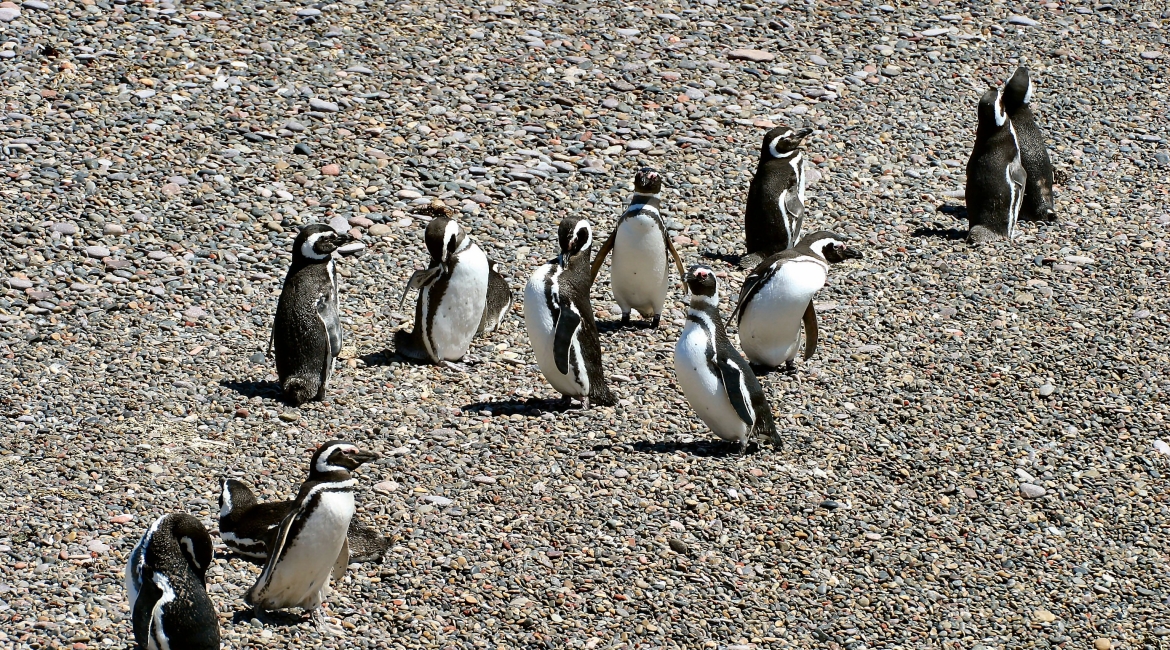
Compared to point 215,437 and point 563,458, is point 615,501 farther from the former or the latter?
point 215,437

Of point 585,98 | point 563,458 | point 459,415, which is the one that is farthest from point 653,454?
point 585,98

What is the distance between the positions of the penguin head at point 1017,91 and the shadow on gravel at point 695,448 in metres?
4.33

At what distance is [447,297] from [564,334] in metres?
0.85

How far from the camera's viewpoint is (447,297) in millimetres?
7711

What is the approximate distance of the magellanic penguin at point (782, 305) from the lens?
756 centimetres

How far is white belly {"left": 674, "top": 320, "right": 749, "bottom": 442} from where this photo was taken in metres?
6.72

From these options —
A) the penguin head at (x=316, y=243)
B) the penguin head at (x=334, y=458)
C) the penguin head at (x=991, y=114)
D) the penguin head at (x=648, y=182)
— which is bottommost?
the penguin head at (x=334, y=458)

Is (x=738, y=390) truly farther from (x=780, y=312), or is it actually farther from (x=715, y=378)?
(x=780, y=312)

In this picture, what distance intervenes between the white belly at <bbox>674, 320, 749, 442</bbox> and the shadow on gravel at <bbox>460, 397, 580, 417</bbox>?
0.76m

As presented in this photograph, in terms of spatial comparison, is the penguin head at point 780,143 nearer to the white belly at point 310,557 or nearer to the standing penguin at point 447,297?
the standing penguin at point 447,297

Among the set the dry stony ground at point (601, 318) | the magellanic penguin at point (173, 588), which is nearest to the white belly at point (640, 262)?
the dry stony ground at point (601, 318)

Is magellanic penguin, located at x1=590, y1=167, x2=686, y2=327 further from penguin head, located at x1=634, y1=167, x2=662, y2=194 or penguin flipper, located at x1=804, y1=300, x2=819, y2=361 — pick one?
penguin flipper, located at x1=804, y1=300, x2=819, y2=361

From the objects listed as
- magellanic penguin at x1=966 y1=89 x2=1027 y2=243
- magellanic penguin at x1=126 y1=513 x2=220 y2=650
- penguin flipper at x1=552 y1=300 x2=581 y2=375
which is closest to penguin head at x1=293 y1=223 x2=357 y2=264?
penguin flipper at x1=552 y1=300 x2=581 y2=375

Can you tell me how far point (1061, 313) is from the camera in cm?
848
